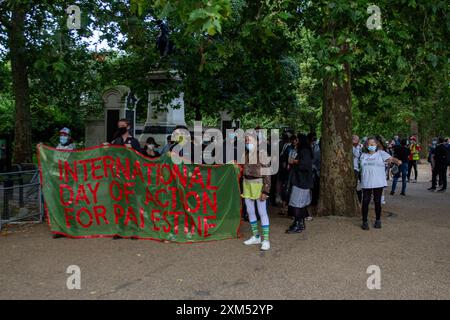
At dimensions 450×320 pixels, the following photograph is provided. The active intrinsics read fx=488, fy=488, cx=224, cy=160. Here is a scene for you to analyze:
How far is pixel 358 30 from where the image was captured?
814 cm

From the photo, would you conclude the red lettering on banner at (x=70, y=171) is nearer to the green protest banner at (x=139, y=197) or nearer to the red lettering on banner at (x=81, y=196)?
the green protest banner at (x=139, y=197)

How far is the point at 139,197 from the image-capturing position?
8.30 metres

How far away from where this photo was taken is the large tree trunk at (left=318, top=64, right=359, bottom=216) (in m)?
10.4

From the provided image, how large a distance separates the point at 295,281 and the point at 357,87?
28.0 ft

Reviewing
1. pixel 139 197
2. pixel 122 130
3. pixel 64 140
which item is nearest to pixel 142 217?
pixel 139 197

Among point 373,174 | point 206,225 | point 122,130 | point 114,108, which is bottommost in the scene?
point 206,225

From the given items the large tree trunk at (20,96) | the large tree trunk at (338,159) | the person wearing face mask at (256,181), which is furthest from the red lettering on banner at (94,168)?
the large tree trunk at (20,96)

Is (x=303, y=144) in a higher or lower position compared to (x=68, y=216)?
higher

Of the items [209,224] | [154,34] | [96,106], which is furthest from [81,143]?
[209,224]

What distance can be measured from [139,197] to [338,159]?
444 cm

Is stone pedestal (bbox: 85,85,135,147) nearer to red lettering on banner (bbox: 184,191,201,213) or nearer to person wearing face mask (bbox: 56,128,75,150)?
person wearing face mask (bbox: 56,128,75,150)

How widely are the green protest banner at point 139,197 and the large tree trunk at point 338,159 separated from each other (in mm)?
2883

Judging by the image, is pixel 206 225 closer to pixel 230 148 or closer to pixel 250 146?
pixel 250 146

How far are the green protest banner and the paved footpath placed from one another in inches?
13.6
